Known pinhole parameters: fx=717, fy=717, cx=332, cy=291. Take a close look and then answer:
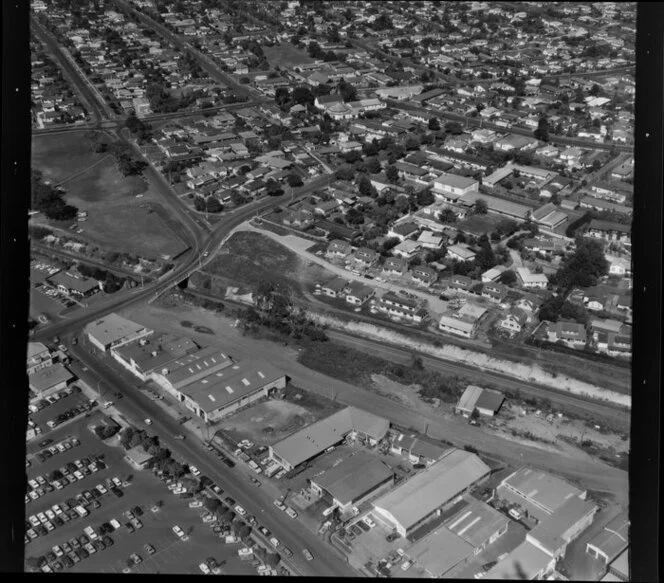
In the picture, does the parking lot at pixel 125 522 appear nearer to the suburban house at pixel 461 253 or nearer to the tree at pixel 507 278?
the tree at pixel 507 278

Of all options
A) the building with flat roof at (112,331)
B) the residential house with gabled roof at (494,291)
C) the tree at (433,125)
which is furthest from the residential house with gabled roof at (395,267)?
the tree at (433,125)

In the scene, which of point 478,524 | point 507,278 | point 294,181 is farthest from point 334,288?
point 478,524

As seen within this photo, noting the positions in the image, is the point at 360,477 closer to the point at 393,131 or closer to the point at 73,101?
the point at 393,131

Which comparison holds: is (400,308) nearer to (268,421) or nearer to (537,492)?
(268,421)

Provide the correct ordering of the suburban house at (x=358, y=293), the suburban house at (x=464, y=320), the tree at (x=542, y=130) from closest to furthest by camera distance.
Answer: the suburban house at (x=464, y=320) → the suburban house at (x=358, y=293) → the tree at (x=542, y=130)

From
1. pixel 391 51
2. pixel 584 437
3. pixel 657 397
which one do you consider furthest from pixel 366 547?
pixel 391 51

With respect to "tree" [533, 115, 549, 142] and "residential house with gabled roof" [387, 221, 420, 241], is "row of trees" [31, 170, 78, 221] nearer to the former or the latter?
"residential house with gabled roof" [387, 221, 420, 241]
